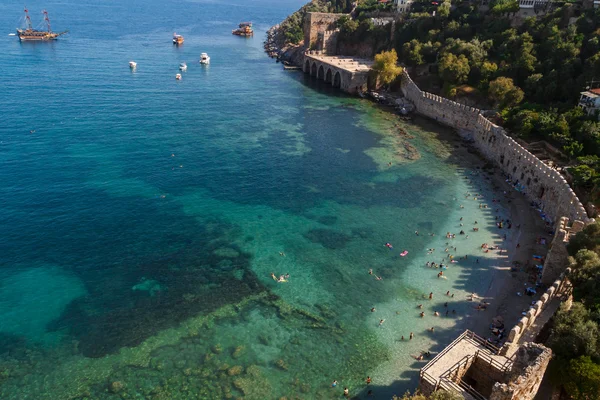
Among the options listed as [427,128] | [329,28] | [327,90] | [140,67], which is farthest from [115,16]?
[427,128]

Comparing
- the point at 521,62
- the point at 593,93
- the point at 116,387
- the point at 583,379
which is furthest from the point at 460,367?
the point at 521,62

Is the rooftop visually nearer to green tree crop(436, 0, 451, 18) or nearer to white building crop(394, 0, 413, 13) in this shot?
green tree crop(436, 0, 451, 18)

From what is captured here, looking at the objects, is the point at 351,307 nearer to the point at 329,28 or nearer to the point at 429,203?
the point at 429,203

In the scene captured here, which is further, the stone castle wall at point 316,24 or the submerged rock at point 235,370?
the stone castle wall at point 316,24

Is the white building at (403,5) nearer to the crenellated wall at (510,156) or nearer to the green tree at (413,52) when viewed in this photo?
the green tree at (413,52)

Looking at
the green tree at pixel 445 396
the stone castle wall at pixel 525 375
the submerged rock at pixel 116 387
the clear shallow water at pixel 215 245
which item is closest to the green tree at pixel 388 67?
the clear shallow water at pixel 215 245

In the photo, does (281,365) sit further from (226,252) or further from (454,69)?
(454,69)

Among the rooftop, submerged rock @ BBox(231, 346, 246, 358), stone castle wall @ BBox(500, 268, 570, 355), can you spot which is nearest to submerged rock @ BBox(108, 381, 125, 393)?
submerged rock @ BBox(231, 346, 246, 358)
